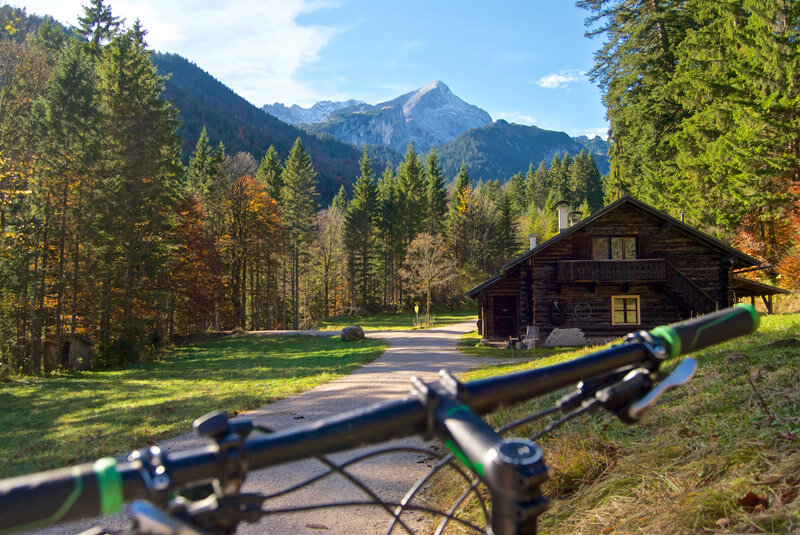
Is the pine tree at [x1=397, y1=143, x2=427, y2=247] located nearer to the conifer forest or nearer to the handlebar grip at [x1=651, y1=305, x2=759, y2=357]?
the conifer forest

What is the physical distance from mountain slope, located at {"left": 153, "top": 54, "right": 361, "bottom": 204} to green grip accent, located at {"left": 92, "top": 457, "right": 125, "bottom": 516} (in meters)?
106

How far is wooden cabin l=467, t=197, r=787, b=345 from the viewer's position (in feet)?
74.7

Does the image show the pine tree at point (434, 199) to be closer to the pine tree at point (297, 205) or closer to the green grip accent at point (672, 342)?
the pine tree at point (297, 205)

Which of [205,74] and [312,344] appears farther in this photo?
[205,74]

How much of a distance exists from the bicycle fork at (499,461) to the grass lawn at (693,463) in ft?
8.02

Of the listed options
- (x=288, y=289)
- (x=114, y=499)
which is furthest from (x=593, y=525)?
(x=288, y=289)

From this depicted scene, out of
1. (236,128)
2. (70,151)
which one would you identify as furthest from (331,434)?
(236,128)

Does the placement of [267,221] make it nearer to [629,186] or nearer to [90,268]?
[90,268]

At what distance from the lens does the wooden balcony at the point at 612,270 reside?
22.6 metres

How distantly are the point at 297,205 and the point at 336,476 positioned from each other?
49.4 meters

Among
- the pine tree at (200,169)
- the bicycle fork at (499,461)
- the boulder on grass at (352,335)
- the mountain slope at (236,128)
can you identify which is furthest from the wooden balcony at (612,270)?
the mountain slope at (236,128)

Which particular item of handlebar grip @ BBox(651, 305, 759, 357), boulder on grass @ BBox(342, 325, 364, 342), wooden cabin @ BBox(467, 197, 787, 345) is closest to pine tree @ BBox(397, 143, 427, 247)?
boulder on grass @ BBox(342, 325, 364, 342)

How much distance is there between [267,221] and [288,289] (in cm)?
2000

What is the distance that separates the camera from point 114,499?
73 cm
